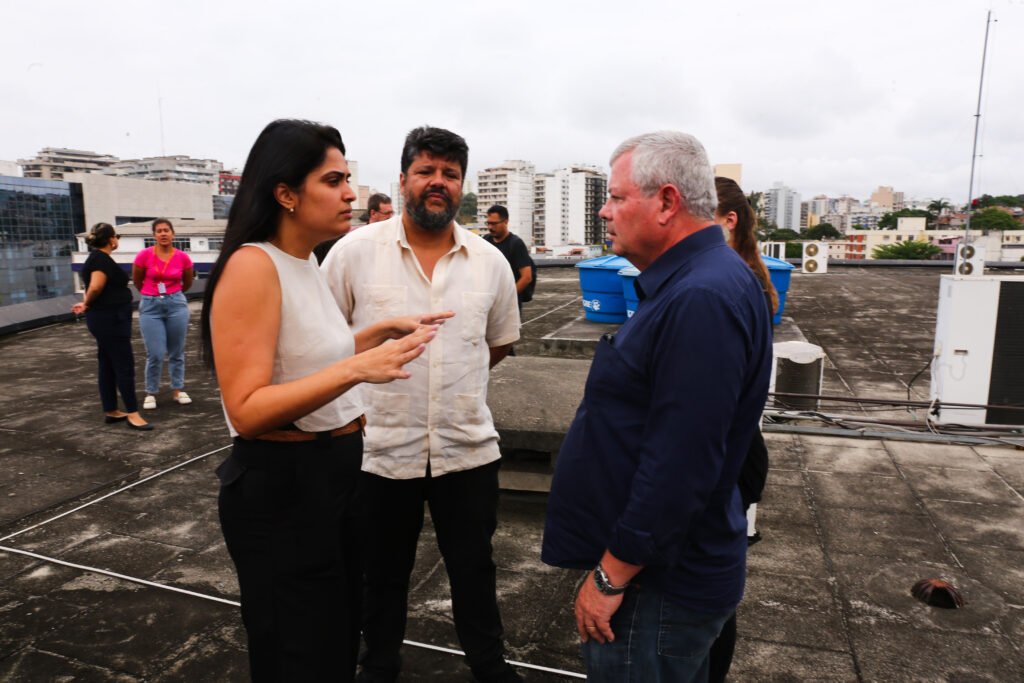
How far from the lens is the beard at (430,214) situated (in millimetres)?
2434

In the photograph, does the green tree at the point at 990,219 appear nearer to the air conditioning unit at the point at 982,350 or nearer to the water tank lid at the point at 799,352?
the air conditioning unit at the point at 982,350

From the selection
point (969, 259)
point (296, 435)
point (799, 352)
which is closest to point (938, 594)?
point (296, 435)

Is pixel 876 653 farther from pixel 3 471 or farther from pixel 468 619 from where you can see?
pixel 3 471

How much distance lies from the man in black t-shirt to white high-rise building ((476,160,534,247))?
116800 mm

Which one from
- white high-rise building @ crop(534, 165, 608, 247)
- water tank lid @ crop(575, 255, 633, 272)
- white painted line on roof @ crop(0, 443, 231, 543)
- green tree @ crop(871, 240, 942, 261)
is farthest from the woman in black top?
white high-rise building @ crop(534, 165, 608, 247)

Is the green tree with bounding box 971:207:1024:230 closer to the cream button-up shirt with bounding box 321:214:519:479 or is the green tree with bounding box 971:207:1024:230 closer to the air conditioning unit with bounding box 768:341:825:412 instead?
the air conditioning unit with bounding box 768:341:825:412

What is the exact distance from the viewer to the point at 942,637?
2695mm

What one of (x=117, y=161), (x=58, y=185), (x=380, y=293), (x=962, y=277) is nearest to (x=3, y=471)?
(x=380, y=293)

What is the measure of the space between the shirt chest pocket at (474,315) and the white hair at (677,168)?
1.07 meters

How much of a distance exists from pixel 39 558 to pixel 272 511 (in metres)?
2.54

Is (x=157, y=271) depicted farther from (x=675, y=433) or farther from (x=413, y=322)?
(x=675, y=433)

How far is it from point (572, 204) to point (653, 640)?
134 metres

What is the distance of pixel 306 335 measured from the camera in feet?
5.71

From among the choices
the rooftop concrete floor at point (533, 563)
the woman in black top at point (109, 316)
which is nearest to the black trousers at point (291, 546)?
the rooftop concrete floor at point (533, 563)
